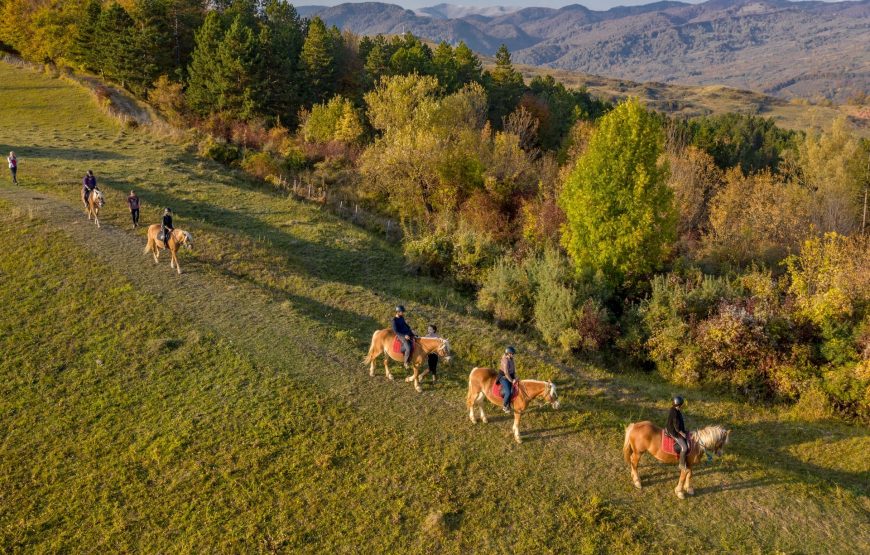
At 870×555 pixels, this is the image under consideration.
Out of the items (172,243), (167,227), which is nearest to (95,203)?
(167,227)

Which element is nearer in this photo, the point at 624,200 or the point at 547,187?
the point at 624,200

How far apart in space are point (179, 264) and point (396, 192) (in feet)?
69.6

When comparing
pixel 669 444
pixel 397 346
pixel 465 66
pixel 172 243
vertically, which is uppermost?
pixel 465 66

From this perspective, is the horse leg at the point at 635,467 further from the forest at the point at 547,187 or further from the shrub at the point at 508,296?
the shrub at the point at 508,296

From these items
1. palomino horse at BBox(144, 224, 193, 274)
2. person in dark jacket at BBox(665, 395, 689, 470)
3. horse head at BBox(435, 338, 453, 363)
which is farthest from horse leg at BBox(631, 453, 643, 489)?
palomino horse at BBox(144, 224, 193, 274)

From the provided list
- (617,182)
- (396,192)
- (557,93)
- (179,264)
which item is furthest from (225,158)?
(557,93)

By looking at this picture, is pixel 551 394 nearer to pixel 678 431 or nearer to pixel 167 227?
pixel 678 431

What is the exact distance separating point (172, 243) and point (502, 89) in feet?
198

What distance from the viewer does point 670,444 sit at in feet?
44.5

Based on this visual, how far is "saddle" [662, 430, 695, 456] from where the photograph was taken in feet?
44.3

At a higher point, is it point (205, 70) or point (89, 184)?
point (205, 70)

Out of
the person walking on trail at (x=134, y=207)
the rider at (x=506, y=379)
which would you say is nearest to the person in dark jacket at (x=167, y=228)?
the person walking on trail at (x=134, y=207)

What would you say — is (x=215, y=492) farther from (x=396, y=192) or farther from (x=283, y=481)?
(x=396, y=192)

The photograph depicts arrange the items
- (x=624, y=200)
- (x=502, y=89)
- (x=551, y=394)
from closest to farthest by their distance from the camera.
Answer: (x=551, y=394) < (x=624, y=200) < (x=502, y=89)
